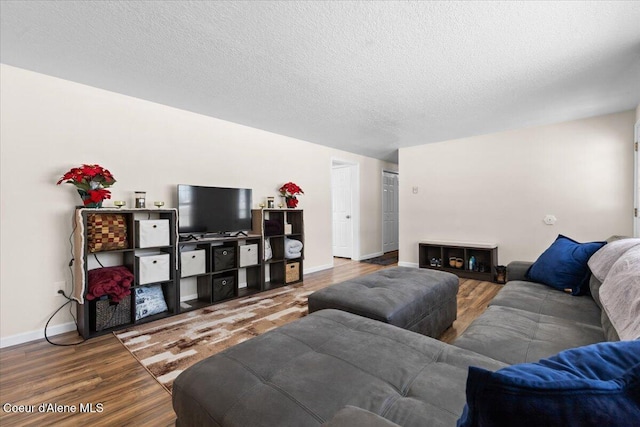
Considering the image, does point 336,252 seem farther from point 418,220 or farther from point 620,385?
point 620,385

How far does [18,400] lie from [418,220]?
5.31 metres

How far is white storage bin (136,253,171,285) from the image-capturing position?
2830 millimetres

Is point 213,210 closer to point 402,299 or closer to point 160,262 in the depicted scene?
point 160,262

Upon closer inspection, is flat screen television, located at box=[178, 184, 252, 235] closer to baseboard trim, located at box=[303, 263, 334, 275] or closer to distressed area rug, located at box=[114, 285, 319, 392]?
distressed area rug, located at box=[114, 285, 319, 392]

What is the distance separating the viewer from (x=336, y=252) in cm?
661

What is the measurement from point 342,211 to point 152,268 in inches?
167

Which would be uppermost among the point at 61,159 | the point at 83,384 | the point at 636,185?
the point at 61,159

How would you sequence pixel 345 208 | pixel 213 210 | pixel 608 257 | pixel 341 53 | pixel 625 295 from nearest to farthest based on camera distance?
1. pixel 625 295
2. pixel 608 257
3. pixel 341 53
4. pixel 213 210
5. pixel 345 208

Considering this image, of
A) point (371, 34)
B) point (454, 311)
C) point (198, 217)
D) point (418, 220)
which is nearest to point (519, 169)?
point (418, 220)

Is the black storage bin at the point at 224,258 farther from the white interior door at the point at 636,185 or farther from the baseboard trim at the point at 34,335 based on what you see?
the white interior door at the point at 636,185

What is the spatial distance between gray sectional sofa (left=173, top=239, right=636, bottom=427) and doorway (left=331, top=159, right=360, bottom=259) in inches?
177

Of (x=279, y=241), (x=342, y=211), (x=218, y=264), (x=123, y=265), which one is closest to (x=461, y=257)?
(x=342, y=211)

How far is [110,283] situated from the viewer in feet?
8.39

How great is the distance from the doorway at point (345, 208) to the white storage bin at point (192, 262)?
3.37 meters
